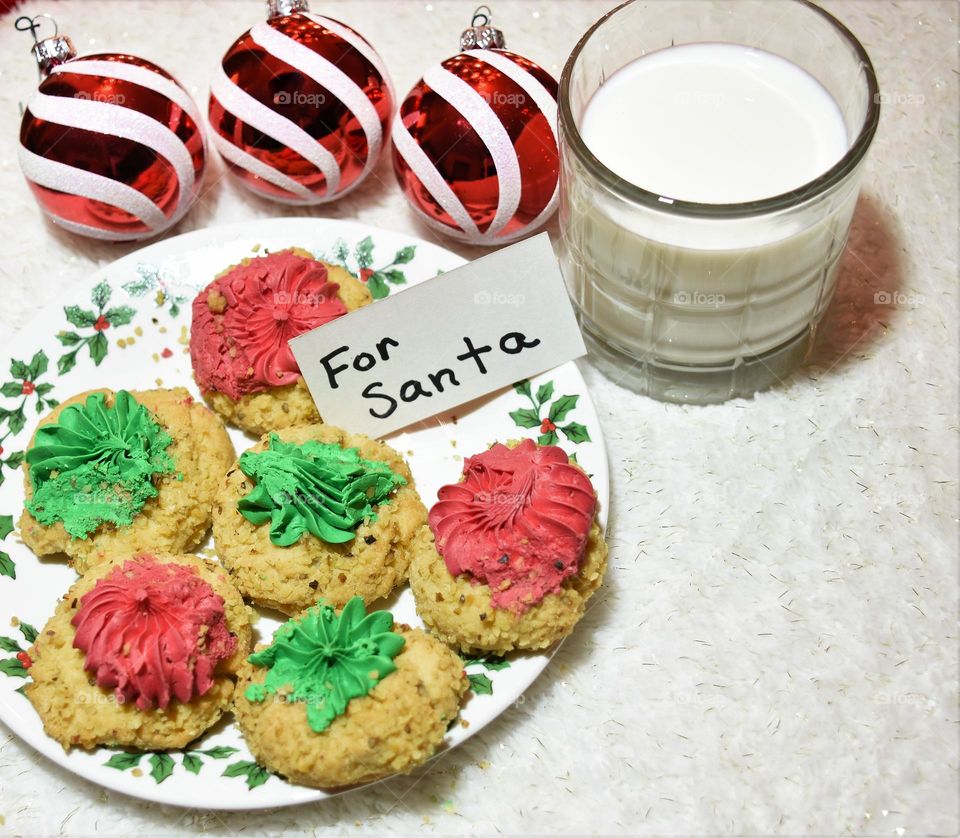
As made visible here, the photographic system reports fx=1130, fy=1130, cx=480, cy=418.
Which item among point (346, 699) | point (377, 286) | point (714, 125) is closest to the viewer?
point (346, 699)

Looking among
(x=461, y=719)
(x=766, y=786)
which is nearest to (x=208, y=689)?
(x=461, y=719)

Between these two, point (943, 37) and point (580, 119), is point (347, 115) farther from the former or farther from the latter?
point (943, 37)

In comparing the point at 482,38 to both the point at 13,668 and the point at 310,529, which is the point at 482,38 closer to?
the point at 310,529

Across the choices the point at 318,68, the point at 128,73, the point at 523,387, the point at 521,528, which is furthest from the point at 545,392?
the point at 128,73

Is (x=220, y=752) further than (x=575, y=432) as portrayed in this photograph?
No

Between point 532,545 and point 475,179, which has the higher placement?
point 475,179

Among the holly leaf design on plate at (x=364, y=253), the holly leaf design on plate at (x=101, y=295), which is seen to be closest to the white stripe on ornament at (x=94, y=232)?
the holly leaf design on plate at (x=101, y=295)

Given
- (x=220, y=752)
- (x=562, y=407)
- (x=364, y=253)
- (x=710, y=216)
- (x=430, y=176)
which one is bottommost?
(x=220, y=752)
